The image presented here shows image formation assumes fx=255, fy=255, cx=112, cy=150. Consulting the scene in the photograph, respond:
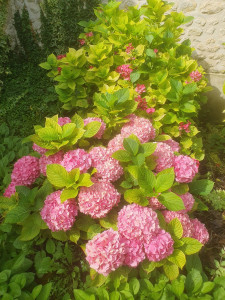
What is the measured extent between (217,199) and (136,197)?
1.30m

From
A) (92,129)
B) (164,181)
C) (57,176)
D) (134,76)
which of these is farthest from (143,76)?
(57,176)

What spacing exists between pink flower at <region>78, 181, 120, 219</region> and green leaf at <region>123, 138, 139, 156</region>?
27 centimetres

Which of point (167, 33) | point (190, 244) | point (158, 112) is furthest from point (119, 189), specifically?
point (167, 33)

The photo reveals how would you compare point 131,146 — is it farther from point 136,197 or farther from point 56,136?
point 56,136

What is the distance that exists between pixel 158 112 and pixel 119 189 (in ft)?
3.06

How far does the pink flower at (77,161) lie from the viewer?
1.48 meters

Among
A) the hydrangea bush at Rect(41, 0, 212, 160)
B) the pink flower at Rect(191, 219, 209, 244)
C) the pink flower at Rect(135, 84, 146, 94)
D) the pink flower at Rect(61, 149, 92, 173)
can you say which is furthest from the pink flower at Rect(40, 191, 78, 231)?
the pink flower at Rect(135, 84, 146, 94)

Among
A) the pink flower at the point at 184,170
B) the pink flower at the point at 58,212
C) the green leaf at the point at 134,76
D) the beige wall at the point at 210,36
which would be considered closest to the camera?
the pink flower at the point at 58,212

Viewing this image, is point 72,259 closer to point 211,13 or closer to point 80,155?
point 80,155

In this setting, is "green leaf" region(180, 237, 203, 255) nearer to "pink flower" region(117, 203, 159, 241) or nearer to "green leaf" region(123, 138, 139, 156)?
"pink flower" region(117, 203, 159, 241)

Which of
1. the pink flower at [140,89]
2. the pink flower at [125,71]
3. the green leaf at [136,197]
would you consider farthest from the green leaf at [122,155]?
the pink flower at [125,71]

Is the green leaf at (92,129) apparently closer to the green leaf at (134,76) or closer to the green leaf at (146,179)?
the green leaf at (146,179)

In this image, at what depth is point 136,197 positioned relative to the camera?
144cm

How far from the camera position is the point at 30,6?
13.6 ft
